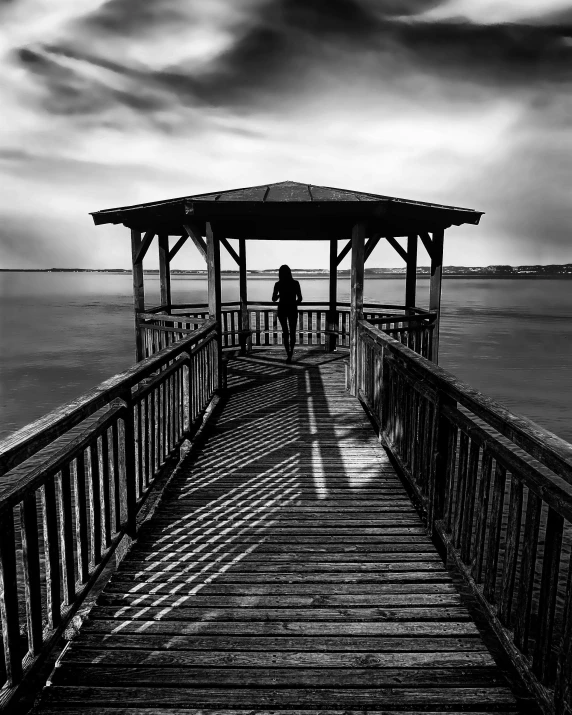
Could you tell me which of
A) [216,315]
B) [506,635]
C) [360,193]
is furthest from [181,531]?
[360,193]

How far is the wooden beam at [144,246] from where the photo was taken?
962 centimetres

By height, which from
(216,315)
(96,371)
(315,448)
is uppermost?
(216,315)

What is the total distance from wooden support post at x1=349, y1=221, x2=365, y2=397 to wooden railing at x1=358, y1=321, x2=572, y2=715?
2.89 m

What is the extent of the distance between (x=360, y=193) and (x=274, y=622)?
7.15m

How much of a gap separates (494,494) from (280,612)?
1386 mm

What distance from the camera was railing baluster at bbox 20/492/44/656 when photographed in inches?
85.3

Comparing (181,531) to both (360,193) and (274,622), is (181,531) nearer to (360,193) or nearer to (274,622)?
(274,622)

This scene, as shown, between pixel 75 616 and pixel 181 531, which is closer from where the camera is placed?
pixel 75 616

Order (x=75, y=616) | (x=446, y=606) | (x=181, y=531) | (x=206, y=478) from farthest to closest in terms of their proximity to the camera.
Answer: (x=206, y=478) < (x=181, y=531) < (x=446, y=606) < (x=75, y=616)

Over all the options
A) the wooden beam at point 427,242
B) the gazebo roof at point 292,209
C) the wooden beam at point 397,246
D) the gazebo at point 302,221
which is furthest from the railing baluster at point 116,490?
the wooden beam at point 397,246

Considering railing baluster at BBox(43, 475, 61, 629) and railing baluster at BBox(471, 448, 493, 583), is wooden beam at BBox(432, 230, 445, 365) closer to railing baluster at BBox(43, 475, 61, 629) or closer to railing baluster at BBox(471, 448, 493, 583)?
railing baluster at BBox(471, 448, 493, 583)

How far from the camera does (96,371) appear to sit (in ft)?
85.3

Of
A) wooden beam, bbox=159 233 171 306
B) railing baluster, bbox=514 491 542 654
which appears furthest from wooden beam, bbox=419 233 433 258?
railing baluster, bbox=514 491 542 654

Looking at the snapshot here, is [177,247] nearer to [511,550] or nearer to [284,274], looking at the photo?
[284,274]
